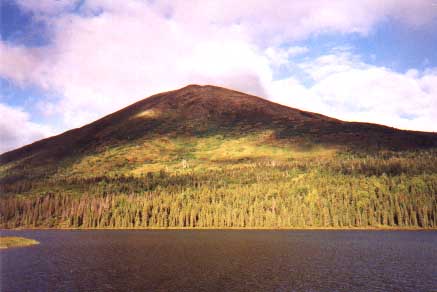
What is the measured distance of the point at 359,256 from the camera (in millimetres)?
85938

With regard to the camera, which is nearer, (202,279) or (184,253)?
(202,279)

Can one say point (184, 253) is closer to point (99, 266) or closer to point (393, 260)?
point (99, 266)

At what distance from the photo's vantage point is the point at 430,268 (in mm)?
68625

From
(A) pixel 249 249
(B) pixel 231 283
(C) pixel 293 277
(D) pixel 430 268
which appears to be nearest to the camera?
(B) pixel 231 283

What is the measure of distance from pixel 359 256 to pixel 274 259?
793 inches

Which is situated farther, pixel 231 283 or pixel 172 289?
pixel 231 283

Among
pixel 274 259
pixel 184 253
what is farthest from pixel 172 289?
pixel 184 253

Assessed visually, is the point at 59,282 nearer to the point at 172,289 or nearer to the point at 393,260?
the point at 172,289

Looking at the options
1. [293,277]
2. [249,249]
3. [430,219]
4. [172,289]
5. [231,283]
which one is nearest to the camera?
[172,289]

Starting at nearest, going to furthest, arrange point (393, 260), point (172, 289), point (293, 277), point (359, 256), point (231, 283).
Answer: point (172, 289), point (231, 283), point (293, 277), point (393, 260), point (359, 256)

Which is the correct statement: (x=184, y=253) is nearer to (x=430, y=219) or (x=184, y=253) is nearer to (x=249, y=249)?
(x=249, y=249)

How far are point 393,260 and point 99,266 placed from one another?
56.8 metres

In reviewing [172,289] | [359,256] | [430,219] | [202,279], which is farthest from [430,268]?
[430,219]

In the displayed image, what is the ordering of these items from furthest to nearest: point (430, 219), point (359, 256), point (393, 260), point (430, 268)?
1. point (430, 219)
2. point (359, 256)
3. point (393, 260)
4. point (430, 268)
